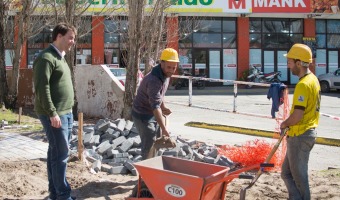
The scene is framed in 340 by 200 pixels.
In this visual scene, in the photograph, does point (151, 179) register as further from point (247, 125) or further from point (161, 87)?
point (247, 125)

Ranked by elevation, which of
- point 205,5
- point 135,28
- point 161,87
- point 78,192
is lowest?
point 78,192

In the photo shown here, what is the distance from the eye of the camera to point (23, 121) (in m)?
12.9

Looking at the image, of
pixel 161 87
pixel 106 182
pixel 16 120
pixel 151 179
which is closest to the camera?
pixel 151 179

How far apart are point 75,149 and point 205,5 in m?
21.6


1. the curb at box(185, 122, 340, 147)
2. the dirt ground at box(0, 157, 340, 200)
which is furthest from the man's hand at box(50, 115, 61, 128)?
the curb at box(185, 122, 340, 147)

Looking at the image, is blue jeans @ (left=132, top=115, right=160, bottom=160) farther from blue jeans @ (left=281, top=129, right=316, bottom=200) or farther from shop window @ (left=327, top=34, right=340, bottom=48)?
shop window @ (left=327, top=34, right=340, bottom=48)

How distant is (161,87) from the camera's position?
18.8ft

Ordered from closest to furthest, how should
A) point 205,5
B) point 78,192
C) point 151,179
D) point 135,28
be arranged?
point 151,179, point 78,192, point 135,28, point 205,5

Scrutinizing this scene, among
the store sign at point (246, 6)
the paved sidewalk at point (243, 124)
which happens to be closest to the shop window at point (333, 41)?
the store sign at point (246, 6)

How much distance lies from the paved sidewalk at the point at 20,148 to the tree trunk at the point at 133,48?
279 centimetres

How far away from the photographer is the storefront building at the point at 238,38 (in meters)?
29.3

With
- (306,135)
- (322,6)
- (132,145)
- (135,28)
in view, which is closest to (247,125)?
(135,28)

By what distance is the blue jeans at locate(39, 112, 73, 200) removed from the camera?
5.30 m

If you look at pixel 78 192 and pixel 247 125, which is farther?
pixel 247 125
